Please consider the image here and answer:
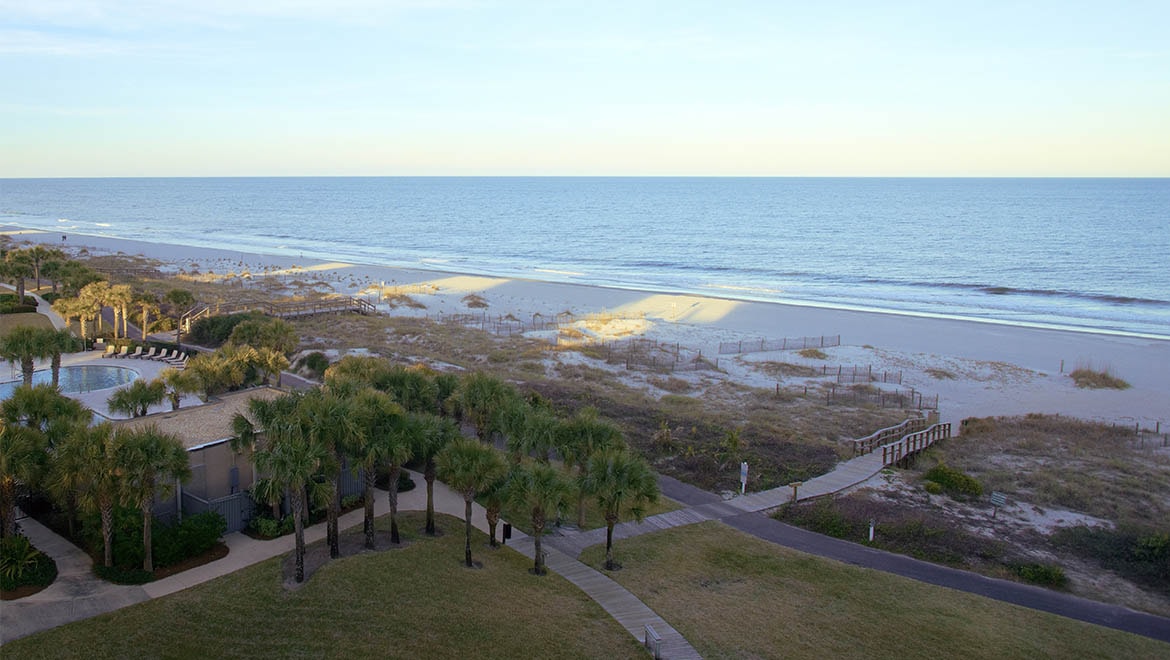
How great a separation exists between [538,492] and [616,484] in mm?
1938

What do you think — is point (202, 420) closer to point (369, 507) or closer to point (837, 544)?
point (369, 507)

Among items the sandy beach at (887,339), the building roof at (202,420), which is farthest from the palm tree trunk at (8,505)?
the sandy beach at (887,339)

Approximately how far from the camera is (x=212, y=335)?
45.6 meters

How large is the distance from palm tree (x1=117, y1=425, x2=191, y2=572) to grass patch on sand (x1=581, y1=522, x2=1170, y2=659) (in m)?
10.1

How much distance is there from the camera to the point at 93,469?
17.5 meters

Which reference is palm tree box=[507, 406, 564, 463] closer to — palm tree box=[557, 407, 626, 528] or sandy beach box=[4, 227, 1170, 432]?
palm tree box=[557, 407, 626, 528]

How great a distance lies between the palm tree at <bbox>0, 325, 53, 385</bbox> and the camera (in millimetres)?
30156

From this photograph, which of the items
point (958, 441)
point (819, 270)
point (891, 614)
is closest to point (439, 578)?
point (891, 614)

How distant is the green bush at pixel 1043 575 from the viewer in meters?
20.5

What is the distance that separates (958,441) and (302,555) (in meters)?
26.8

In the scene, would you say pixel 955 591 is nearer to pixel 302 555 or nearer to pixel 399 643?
pixel 399 643

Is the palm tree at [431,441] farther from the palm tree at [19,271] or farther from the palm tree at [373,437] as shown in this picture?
the palm tree at [19,271]

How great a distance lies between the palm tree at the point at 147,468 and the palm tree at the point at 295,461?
7.02 ft

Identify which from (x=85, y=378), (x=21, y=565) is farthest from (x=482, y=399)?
(x=85, y=378)
